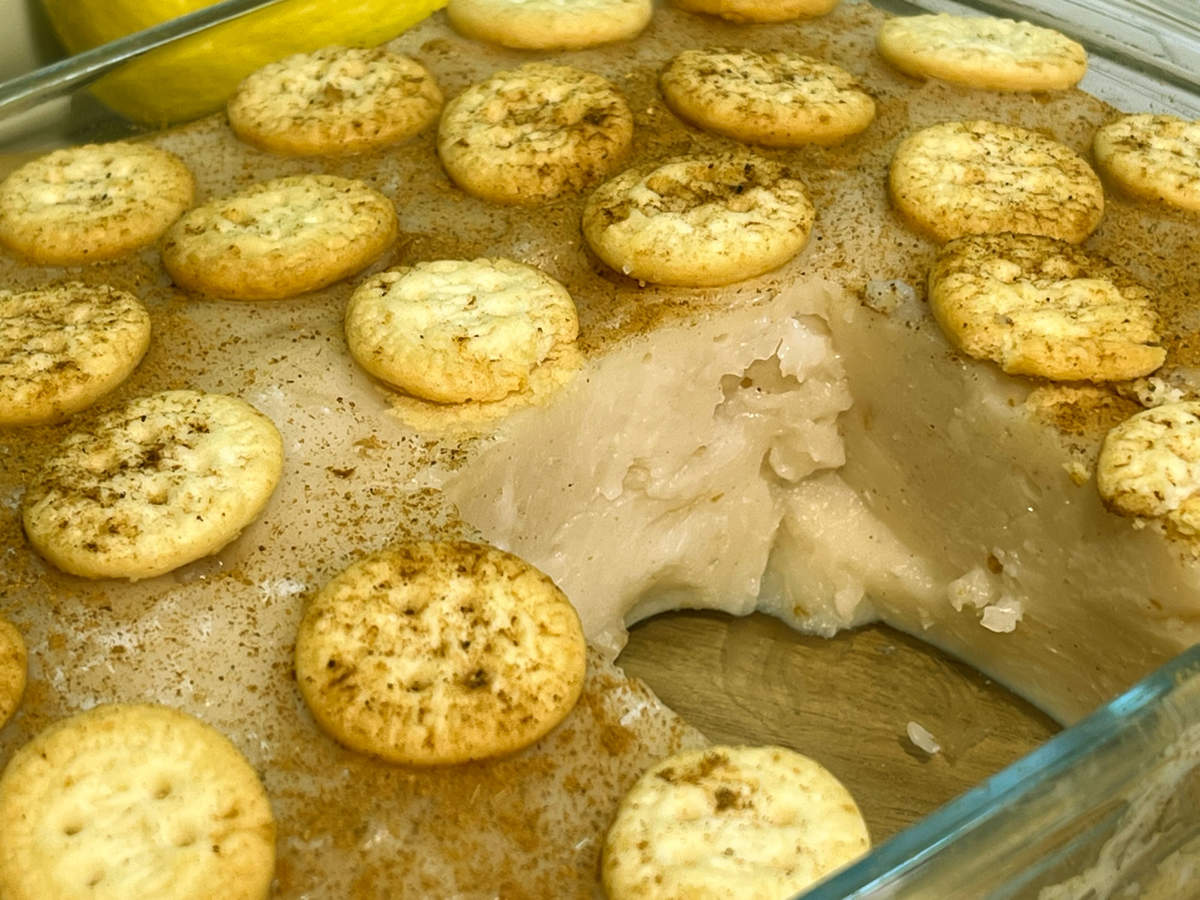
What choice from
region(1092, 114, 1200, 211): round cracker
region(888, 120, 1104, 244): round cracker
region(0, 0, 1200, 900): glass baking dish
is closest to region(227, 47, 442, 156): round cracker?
region(888, 120, 1104, 244): round cracker

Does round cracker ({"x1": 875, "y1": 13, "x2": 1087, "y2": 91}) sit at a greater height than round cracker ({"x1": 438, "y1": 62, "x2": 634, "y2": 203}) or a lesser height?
greater

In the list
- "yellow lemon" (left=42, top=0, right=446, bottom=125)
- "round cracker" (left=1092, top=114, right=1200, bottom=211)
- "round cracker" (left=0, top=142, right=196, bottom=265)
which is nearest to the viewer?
"round cracker" (left=0, top=142, right=196, bottom=265)

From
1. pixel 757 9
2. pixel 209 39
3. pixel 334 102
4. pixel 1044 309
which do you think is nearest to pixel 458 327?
pixel 334 102

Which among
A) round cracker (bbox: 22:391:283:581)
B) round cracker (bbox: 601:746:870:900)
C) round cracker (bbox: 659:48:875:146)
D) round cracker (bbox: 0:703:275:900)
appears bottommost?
round cracker (bbox: 601:746:870:900)

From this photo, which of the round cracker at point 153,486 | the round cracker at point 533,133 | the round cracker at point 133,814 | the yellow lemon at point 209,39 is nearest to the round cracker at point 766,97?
the round cracker at point 533,133

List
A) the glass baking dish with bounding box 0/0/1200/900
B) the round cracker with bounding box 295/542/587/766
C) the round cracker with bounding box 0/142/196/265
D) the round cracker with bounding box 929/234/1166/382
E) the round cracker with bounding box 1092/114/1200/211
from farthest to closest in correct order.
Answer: the round cracker with bounding box 1092/114/1200/211 < the round cracker with bounding box 0/142/196/265 < the round cracker with bounding box 929/234/1166/382 < the round cracker with bounding box 295/542/587/766 < the glass baking dish with bounding box 0/0/1200/900

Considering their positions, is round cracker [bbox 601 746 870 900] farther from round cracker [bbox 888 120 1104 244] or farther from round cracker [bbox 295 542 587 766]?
round cracker [bbox 888 120 1104 244]

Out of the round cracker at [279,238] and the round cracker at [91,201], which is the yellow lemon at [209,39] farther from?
the round cracker at [279,238]

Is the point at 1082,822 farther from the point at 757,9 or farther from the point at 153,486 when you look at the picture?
the point at 757,9
